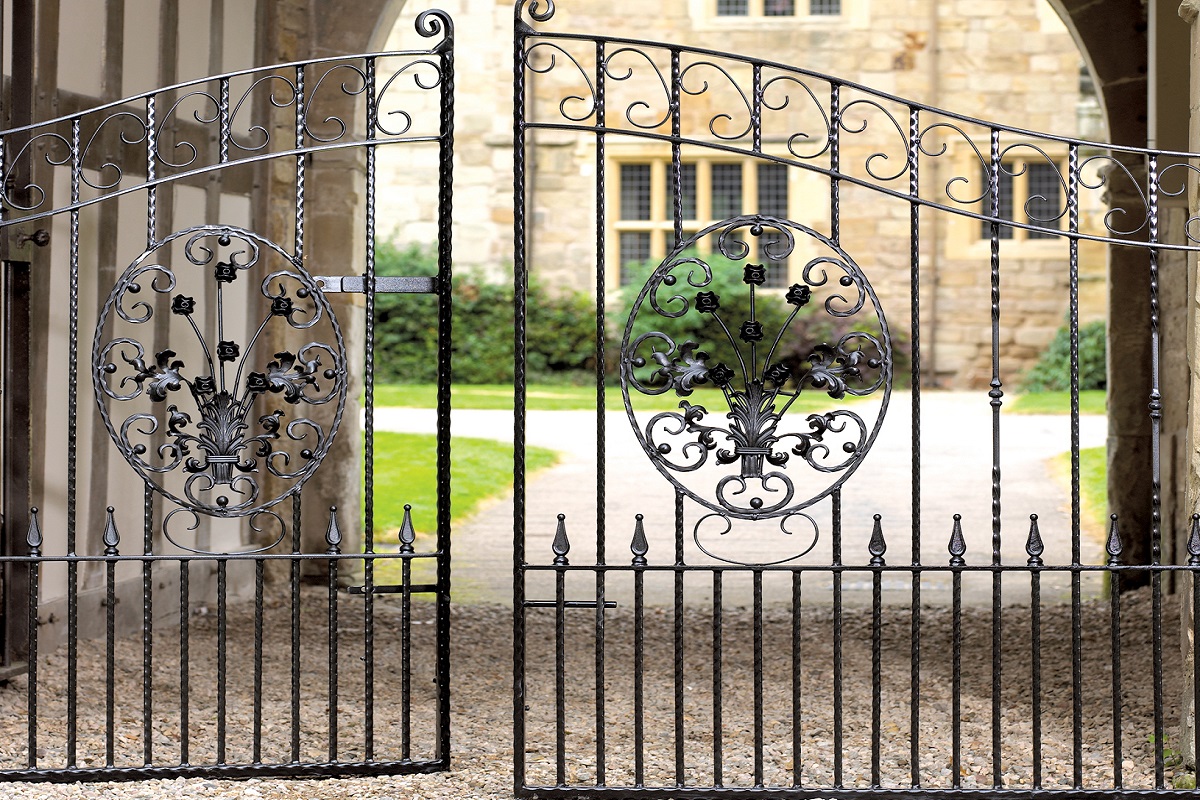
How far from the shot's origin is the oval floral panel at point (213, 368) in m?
3.34

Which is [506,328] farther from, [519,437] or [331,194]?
[519,437]

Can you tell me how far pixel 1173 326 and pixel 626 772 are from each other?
146 inches

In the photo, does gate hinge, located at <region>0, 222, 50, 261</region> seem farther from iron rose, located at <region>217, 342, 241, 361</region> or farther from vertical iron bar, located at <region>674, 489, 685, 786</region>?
vertical iron bar, located at <region>674, 489, 685, 786</region>

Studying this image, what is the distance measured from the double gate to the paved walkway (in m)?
0.07

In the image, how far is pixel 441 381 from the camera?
3.37 m

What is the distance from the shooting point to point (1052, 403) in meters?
14.6

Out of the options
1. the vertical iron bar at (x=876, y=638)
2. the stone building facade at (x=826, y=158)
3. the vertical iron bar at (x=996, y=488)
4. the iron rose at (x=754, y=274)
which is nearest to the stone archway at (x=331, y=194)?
the iron rose at (x=754, y=274)

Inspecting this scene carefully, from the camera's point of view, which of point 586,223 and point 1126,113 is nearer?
point 1126,113

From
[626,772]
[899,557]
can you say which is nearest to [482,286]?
[899,557]

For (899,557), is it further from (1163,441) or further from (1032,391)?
(1032,391)

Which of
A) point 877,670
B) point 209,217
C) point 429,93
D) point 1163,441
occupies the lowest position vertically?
point 877,670

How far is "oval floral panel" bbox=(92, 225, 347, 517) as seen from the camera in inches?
131

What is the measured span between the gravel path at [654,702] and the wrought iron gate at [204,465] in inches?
1.3

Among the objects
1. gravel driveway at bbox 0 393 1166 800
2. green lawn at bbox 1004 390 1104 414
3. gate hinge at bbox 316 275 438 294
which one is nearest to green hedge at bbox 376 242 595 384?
green lawn at bbox 1004 390 1104 414
